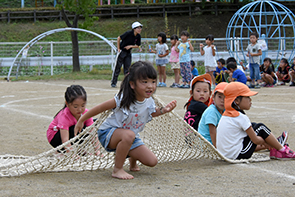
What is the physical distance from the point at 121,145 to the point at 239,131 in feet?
4.10

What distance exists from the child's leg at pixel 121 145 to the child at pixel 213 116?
114cm

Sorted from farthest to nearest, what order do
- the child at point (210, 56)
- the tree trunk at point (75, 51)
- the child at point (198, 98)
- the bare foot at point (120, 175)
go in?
the tree trunk at point (75, 51)
the child at point (210, 56)
the child at point (198, 98)
the bare foot at point (120, 175)

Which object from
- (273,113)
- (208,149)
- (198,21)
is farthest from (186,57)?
(198,21)

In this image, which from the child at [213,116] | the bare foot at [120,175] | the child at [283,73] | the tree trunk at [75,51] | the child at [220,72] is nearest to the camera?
the bare foot at [120,175]

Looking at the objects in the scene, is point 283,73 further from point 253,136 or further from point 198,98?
point 253,136

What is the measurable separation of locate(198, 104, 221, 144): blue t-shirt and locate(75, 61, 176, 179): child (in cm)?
84

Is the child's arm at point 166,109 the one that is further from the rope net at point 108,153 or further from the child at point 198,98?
the child at point 198,98

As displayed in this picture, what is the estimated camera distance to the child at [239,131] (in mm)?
3992

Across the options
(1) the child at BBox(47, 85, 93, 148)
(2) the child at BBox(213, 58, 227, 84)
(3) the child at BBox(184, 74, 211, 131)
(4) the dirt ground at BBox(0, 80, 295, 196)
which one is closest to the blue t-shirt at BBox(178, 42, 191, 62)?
(2) the child at BBox(213, 58, 227, 84)

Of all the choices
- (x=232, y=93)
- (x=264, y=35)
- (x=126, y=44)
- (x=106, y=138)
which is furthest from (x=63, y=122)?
(x=264, y=35)

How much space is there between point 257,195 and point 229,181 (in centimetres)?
42

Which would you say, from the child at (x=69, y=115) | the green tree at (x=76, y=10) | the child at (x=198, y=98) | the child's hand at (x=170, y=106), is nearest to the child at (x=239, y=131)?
the child at (x=198, y=98)

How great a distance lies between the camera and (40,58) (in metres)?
17.6

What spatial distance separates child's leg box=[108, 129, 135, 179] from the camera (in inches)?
137
